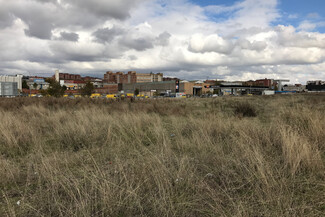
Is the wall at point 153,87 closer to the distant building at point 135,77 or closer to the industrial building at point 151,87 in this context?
the industrial building at point 151,87

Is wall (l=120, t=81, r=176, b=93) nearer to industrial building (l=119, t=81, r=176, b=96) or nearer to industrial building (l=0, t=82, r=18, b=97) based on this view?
industrial building (l=119, t=81, r=176, b=96)

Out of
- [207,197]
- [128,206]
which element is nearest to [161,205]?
[128,206]

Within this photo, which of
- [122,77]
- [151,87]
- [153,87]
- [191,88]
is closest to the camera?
[191,88]

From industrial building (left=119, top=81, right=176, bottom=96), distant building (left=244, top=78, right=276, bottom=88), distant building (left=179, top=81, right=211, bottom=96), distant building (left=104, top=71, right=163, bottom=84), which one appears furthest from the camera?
distant building (left=244, top=78, right=276, bottom=88)

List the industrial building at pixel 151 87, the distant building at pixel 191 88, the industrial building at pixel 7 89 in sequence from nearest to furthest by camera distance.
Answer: the industrial building at pixel 7 89
the distant building at pixel 191 88
the industrial building at pixel 151 87

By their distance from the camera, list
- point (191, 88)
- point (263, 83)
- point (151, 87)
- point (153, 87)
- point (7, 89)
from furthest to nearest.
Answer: point (263, 83)
point (151, 87)
point (153, 87)
point (191, 88)
point (7, 89)

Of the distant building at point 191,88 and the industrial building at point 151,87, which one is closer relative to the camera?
the distant building at point 191,88

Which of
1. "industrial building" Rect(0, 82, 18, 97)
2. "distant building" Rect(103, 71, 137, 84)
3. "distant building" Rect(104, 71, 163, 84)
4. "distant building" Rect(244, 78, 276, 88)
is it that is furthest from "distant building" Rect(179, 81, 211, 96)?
"industrial building" Rect(0, 82, 18, 97)

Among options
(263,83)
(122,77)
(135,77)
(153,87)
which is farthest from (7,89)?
(263,83)

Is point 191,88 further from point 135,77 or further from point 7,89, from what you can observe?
point 7,89

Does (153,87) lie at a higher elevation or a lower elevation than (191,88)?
higher

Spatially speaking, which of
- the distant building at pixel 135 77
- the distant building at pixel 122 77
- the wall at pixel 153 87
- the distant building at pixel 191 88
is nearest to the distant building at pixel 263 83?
the distant building at pixel 191 88

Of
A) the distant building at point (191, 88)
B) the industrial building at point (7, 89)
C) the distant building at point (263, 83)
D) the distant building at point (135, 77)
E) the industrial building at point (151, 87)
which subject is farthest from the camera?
the distant building at point (263, 83)

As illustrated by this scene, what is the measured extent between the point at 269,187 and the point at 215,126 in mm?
3563
